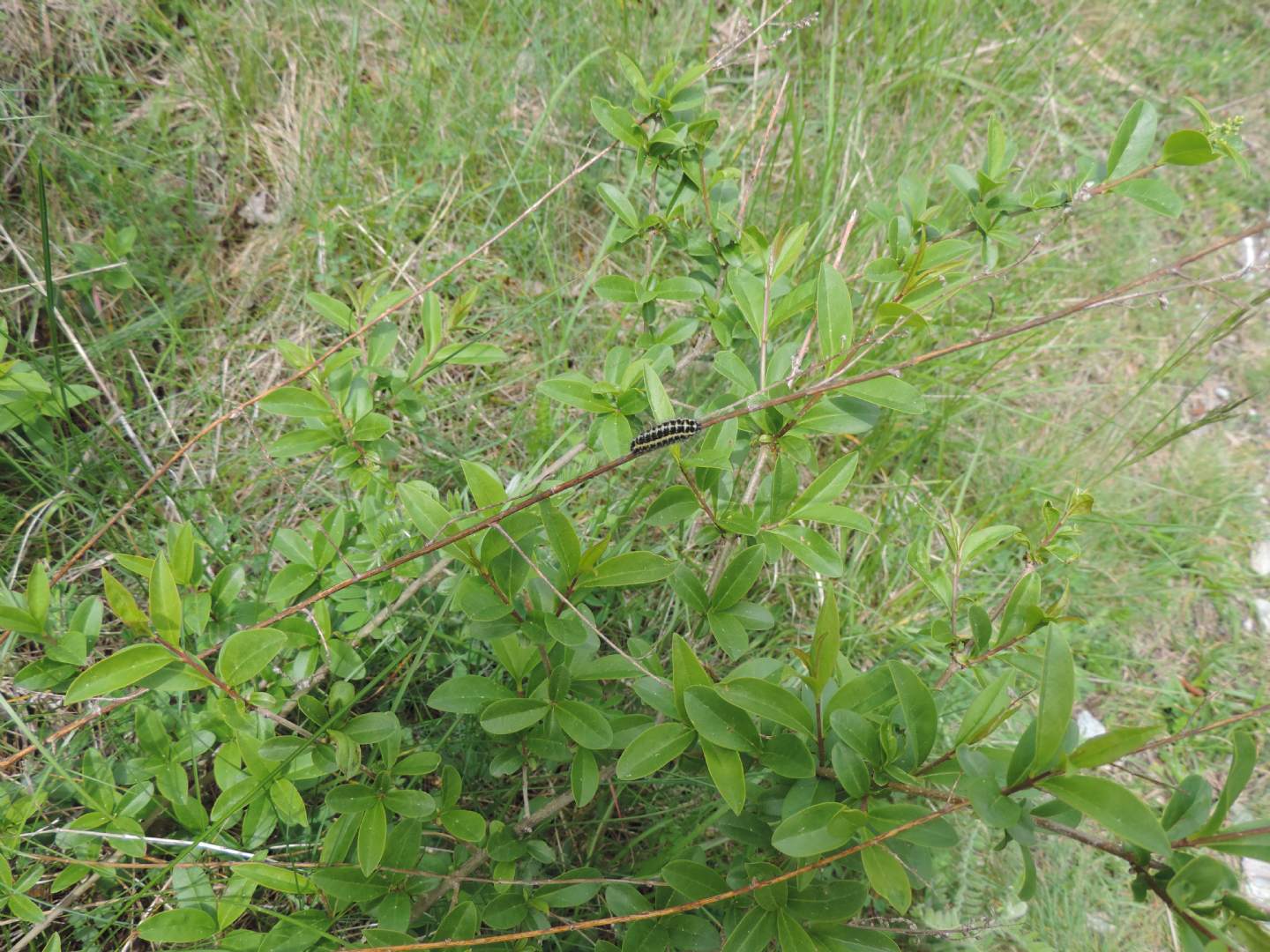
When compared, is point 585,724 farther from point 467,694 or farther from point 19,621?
point 19,621

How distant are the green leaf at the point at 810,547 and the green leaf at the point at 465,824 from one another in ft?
2.20

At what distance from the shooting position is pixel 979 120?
313cm

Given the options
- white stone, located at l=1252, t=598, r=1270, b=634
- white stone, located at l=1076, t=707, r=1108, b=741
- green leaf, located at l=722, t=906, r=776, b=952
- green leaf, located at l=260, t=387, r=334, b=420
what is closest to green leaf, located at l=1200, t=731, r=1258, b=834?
green leaf, located at l=722, t=906, r=776, b=952

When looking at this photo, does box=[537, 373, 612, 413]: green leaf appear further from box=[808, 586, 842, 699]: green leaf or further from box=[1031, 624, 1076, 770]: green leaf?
box=[1031, 624, 1076, 770]: green leaf

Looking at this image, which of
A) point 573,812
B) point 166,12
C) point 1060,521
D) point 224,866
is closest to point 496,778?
point 573,812

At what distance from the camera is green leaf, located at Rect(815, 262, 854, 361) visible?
50.2 inches

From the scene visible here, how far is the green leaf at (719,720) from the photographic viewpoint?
109 cm

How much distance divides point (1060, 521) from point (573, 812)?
1.13 meters

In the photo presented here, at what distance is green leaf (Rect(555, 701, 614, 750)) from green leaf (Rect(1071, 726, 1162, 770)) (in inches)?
25.0

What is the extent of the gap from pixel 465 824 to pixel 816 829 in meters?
0.61

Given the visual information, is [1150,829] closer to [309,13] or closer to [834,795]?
[834,795]

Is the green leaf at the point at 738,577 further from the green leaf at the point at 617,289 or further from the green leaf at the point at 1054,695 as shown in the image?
the green leaf at the point at 617,289

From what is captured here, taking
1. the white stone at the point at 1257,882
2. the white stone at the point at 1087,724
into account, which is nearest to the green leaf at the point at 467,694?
the white stone at the point at 1087,724

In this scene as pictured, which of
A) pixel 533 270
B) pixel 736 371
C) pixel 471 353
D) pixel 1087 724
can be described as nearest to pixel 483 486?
pixel 736 371
